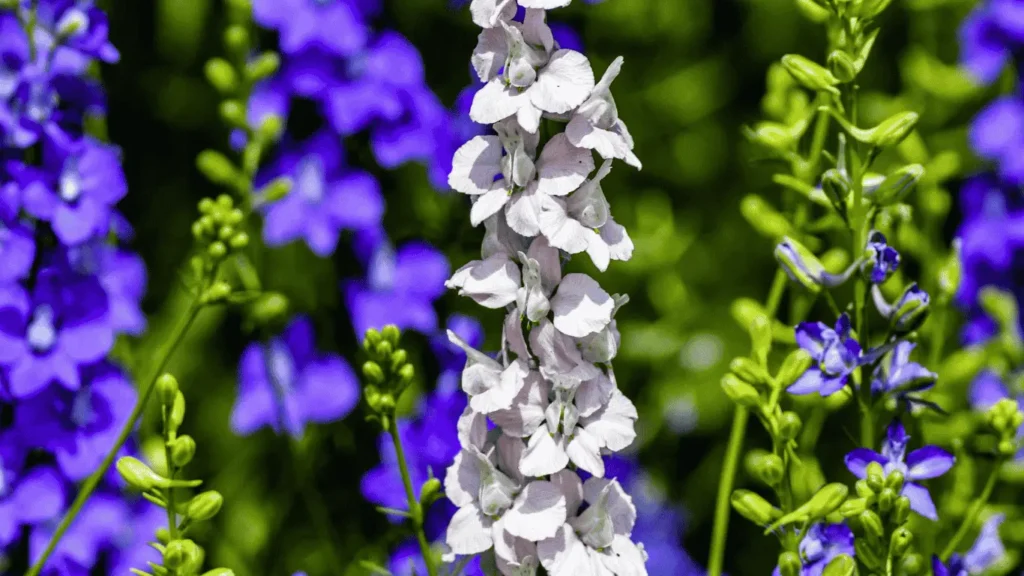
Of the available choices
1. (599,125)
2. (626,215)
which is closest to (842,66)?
(599,125)

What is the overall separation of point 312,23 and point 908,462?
0.58 meters

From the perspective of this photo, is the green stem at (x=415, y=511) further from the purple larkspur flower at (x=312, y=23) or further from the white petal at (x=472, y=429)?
the purple larkspur flower at (x=312, y=23)

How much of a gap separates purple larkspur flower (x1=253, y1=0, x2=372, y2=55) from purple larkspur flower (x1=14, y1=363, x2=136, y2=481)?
0.29 metres

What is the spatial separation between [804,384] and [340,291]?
0.49 m

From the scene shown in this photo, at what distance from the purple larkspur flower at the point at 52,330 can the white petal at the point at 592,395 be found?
416mm

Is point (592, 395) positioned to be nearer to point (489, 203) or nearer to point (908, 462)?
point (489, 203)

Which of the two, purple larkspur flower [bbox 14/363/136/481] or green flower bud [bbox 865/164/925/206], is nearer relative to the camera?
green flower bud [bbox 865/164/925/206]

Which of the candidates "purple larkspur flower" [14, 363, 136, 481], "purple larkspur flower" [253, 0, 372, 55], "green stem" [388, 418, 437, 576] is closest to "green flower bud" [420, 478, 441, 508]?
"green stem" [388, 418, 437, 576]

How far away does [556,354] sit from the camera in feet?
1.86

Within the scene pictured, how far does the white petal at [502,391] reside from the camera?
550 millimetres

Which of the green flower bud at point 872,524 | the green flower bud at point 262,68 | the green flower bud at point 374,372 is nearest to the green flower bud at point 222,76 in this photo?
the green flower bud at point 262,68

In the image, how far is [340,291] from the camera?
1056 millimetres

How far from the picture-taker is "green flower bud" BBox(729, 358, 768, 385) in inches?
25.0

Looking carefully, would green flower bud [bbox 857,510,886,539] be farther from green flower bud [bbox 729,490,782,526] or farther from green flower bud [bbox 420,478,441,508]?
green flower bud [bbox 420,478,441,508]
